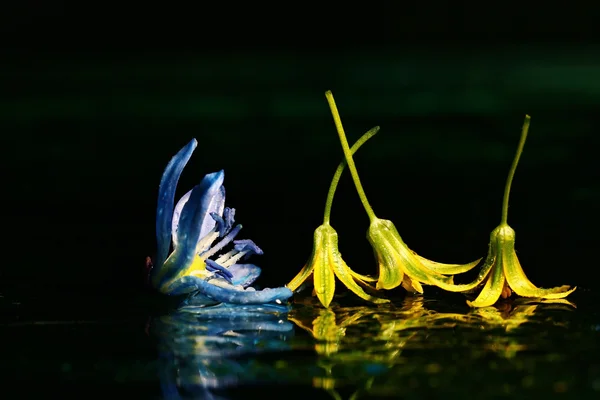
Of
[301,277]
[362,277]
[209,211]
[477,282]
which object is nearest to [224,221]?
[209,211]

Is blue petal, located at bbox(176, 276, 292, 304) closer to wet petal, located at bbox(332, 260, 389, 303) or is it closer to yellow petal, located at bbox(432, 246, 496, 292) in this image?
wet petal, located at bbox(332, 260, 389, 303)

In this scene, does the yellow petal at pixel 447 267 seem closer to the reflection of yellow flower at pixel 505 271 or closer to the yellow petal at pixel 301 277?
the reflection of yellow flower at pixel 505 271

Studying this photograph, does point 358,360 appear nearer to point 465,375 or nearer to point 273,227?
point 465,375

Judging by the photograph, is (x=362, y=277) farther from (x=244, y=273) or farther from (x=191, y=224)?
(x=191, y=224)

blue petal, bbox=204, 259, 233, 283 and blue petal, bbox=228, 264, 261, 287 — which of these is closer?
blue petal, bbox=204, 259, 233, 283

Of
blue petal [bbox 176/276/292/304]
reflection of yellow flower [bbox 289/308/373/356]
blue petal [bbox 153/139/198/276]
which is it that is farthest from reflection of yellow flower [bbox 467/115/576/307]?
blue petal [bbox 153/139/198/276]

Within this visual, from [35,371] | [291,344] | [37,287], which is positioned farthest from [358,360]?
[37,287]
